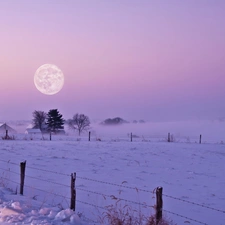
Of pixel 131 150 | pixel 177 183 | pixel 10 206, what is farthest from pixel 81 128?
pixel 10 206

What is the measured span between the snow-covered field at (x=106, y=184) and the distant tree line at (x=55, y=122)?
210ft

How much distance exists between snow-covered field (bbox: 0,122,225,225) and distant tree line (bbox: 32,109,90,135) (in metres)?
64.1

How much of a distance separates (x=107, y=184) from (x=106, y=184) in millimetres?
45

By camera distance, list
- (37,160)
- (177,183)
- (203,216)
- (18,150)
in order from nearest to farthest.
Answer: (203,216) < (177,183) < (37,160) < (18,150)

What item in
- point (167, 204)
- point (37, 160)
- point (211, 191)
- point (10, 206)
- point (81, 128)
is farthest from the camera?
point (81, 128)

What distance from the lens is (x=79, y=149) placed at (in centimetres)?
2564

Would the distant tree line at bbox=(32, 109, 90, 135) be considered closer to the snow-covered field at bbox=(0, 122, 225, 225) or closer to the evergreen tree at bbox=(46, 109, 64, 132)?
the evergreen tree at bbox=(46, 109, 64, 132)

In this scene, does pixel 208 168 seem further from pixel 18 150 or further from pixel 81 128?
pixel 81 128

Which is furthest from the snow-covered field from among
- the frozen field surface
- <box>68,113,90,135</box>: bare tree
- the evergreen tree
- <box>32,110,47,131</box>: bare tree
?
<box>68,113,90,135</box>: bare tree

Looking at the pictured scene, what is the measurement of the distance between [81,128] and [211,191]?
105541mm

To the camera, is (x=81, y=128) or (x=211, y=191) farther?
(x=81, y=128)

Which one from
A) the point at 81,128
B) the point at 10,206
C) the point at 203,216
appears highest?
the point at 81,128

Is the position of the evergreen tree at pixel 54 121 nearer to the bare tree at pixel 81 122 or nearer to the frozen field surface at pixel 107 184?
the bare tree at pixel 81 122

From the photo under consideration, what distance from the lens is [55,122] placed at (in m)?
89.3
